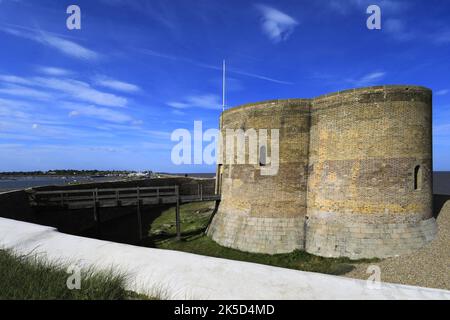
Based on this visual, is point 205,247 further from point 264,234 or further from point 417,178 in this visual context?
point 417,178

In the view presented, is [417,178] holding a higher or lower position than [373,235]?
higher

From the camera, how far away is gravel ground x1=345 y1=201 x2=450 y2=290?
9883 millimetres

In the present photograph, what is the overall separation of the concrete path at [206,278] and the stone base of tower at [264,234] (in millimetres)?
11434

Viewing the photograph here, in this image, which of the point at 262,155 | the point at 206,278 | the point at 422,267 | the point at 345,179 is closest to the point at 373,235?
the point at 422,267

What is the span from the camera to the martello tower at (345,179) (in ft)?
42.7

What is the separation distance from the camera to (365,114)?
1341 cm

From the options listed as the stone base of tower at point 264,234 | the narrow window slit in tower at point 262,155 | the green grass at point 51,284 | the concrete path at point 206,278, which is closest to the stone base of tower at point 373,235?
the stone base of tower at point 264,234

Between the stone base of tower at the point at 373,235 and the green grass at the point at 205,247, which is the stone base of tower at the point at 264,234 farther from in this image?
the stone base of tower at the point at 373,235

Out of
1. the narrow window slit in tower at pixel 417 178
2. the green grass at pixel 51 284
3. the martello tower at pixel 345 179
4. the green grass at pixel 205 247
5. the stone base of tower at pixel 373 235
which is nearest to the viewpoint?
the green grass at pixel 51 284

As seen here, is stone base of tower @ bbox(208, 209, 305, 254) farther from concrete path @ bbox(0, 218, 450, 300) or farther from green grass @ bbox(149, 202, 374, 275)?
concrete path @ bbox(0, 218, 450, 300)

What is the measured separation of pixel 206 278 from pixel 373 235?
11823 mm

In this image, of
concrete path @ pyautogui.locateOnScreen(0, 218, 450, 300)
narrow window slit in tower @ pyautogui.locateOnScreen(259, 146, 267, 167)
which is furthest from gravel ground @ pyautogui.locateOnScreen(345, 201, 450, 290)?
concrete path @ pyautogui.locateOnScreen(0, 218, 450, 300)

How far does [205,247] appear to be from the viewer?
16.6m
